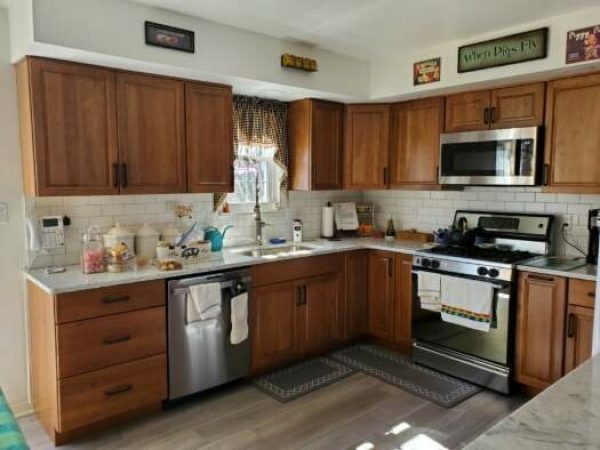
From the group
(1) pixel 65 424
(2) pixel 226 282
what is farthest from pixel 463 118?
(1) pixel 65 424

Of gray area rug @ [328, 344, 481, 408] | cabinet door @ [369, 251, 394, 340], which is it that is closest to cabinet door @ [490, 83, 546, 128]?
→ cabinet door @ [369, 251, 394, 340]

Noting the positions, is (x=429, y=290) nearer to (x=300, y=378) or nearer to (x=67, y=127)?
(x=300, y=378)

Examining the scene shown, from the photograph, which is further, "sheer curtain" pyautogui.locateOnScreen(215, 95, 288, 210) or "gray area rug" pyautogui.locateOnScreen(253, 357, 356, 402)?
"sheer curtain" pyautogui.locateOnScreen(215, 95, 288, 210)

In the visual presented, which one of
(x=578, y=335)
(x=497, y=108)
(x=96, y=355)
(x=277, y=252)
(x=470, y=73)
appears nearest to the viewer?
(x=96, y=355)

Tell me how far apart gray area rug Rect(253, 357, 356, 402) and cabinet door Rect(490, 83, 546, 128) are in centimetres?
219

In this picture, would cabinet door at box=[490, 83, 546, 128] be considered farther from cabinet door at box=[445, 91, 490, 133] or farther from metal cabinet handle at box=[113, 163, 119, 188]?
metal cabinet handle at box=[113, 163, 119, 188]

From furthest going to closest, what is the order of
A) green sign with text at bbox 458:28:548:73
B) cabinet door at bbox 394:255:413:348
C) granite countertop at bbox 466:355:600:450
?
1. cabinet door at bbox 394:255:413:348
2. green sign with text at bbox 458:28:548:73
3. granite countertop at bbox 466:355:600:450

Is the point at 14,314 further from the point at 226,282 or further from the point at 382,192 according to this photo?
the point at 382,192

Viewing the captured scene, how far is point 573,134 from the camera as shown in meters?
3.12

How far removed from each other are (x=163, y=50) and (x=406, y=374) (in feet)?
9.16

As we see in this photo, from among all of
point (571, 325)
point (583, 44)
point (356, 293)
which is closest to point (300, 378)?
point (356, 293)

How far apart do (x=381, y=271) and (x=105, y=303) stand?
227 cm

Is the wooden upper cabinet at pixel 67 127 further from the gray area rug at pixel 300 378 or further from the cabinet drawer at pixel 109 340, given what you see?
the gray area rug at pixel 300 378

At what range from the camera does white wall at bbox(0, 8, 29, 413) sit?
2.79 metres
